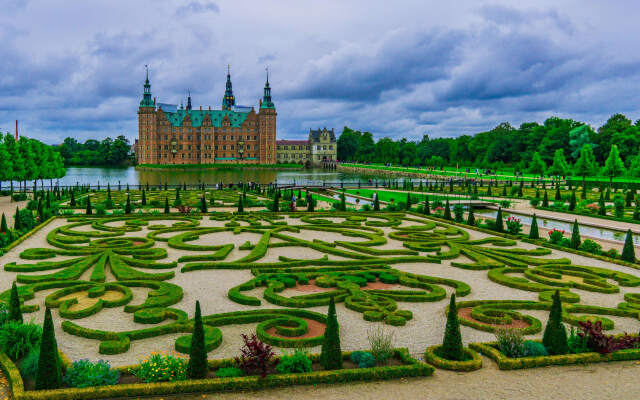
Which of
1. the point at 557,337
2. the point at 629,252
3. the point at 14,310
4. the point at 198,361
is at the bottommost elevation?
the point at 198,361

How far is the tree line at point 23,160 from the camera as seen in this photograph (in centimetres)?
3516

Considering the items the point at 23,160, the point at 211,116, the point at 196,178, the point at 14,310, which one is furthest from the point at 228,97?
the point at 14,310

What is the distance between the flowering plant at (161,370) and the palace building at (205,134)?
116 m

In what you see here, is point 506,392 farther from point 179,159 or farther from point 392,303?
point 179,159

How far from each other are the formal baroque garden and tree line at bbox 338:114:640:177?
41.7 metres

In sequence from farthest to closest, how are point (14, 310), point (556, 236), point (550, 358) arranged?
1. point (556, 236)
2. point (14, 310)
3. point (550, 358)

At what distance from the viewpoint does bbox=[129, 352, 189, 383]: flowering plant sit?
22.9 feet

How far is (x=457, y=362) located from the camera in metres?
7.57

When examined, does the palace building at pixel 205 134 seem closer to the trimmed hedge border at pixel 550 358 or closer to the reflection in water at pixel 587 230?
the reflection in water at pixel 587 230

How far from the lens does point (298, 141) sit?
143m

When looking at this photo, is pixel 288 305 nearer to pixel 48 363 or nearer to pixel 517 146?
pixel 48 363

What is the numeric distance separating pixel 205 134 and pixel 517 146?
74.8 m

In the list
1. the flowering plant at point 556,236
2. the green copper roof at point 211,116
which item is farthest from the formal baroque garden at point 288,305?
the green copper roof at point 211,116

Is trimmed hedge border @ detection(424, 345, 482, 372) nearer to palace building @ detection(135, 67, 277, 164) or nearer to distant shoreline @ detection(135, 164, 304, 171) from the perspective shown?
distant shoreline @ detection(135, 164, 304, 171)
